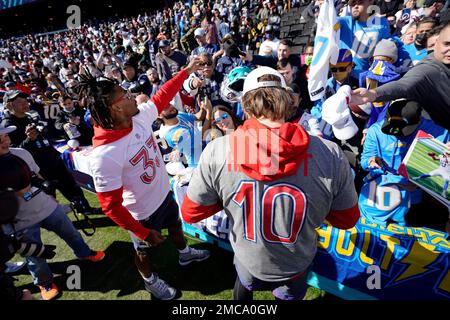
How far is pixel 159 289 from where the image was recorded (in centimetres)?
264

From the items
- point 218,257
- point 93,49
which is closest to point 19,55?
point 93,49

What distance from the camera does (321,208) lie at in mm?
1400

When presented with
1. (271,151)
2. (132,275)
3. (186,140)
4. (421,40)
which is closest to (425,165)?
(271,151)

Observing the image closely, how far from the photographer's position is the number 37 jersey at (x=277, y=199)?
129 centimetres

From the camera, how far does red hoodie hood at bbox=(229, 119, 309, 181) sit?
119cm

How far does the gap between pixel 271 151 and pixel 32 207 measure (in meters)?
2.58

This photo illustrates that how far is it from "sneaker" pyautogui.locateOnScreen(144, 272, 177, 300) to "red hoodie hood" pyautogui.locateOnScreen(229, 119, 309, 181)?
197 cm

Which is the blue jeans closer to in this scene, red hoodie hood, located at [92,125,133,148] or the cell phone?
red hoodie hood, located at [92,125,133,148]

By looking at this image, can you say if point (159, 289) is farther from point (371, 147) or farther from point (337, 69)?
point (337, 69)

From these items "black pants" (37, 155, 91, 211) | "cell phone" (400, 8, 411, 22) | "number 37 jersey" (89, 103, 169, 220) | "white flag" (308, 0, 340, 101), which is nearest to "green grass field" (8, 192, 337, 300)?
"black pants" (37, 155, 91, 211)

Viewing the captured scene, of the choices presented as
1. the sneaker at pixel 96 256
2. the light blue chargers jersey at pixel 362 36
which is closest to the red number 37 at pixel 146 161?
the sneaker at pixel 96 256

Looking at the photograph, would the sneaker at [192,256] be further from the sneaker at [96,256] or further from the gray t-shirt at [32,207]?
the gray t-shirt at [32,207]
